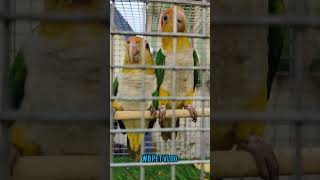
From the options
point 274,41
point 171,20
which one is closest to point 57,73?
point 171,20

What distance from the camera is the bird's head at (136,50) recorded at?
13.3 inches

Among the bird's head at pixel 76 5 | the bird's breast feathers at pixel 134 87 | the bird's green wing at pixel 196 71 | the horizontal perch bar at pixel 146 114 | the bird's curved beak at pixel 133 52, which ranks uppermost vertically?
the bird's head at pixel 76 5

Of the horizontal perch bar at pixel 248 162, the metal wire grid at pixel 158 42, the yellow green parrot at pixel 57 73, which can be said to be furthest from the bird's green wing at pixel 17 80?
the horizontal perch bar at pixel 248 162

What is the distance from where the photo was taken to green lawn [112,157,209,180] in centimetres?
35

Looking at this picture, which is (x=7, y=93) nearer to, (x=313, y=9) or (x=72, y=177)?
(x=72, y=177)

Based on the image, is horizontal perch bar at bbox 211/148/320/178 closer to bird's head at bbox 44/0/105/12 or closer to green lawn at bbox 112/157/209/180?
green lawn at bbox 112/157/209/180

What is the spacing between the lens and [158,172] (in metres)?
0.35

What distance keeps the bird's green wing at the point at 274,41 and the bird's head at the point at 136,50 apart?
0.16m

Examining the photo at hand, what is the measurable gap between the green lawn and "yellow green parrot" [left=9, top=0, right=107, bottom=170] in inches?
2.4

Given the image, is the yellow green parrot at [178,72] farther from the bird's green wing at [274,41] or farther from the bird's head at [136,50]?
the bird's green wing at [274,41]

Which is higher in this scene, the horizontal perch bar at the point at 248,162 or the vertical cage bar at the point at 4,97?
the vertical cage bar at the point at 4,97

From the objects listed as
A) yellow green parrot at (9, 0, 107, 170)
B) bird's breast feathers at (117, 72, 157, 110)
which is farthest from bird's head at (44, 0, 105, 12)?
bird's breast feathers at (117, 72, 157, 110)

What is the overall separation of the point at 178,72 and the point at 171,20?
0.05 meters

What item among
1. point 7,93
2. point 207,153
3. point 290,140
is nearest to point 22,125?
point 7,93
